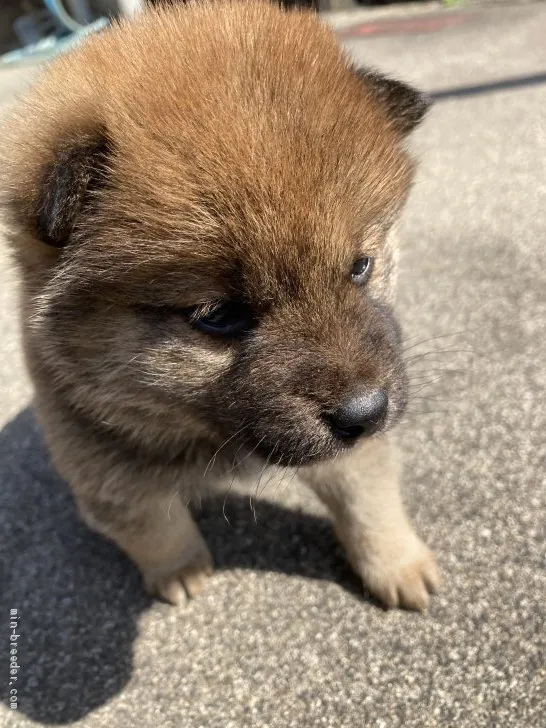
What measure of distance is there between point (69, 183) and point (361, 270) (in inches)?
24.0

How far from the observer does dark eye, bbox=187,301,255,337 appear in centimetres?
121

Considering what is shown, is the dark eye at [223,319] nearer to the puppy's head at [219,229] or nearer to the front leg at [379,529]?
the puppy's head at [219,229]

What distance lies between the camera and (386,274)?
58.5 inches

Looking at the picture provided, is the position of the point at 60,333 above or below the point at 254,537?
above

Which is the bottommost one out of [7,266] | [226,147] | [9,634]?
[9,634]

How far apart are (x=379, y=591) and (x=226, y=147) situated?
4.12 ft

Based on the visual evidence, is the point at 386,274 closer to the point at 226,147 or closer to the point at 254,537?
the point at 226,147

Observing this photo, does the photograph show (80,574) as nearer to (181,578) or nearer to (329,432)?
(181,578)

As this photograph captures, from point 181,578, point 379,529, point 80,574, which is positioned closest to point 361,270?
point 379,529

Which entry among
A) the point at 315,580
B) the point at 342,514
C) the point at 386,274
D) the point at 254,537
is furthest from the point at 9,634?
the point at 386,274

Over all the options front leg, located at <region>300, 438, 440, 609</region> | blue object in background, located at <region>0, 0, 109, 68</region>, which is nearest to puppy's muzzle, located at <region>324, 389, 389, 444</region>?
front leg, located at <region>300, 438, 440, 609</region>

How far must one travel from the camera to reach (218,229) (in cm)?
111

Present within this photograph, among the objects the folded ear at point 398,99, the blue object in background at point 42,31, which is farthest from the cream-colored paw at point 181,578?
the blue object in background at point 42,31

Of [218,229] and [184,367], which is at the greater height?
[218,229]
